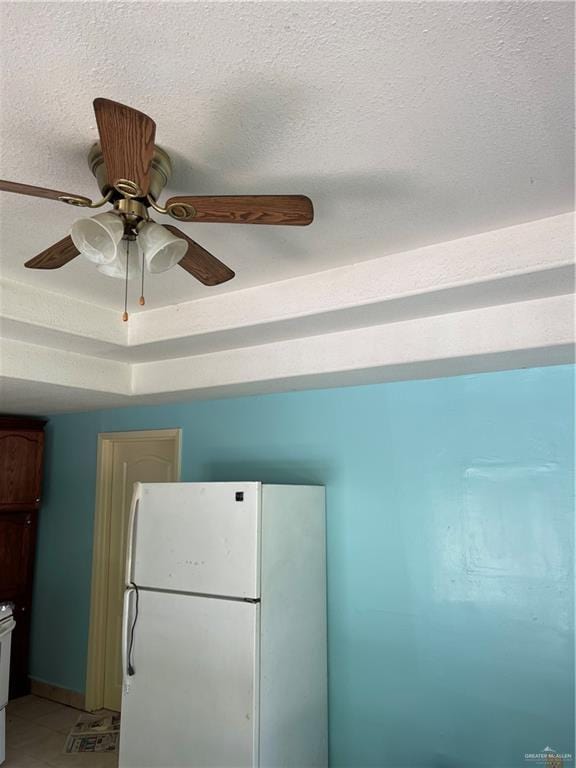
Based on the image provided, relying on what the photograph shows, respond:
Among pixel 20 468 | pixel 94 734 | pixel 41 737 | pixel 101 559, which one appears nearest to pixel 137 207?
pixel 101 559

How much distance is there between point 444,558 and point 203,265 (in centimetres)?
185

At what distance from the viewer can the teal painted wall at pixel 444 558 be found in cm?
239

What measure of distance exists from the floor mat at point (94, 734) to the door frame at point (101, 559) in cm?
15

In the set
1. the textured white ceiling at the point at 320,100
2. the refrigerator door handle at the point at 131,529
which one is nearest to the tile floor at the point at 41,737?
the refrigerator door handle at the point at 131,529

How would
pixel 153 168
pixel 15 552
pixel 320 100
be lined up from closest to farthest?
pixel 320 100
pixel 153 168
pixel 15 552

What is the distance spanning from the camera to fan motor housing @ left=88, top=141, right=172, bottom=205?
1460 millimetres

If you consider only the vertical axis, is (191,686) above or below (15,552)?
below

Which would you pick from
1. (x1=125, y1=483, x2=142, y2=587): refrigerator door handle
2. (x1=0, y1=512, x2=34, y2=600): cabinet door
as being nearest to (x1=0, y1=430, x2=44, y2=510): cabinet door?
(x1=0, y1=512, x2=34, y2=600): cabinet door

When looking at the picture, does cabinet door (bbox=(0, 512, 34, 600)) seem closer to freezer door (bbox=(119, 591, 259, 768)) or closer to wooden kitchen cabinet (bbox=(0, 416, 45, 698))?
wooden kitchen cabinet (bbox=(0, 416, 45, 698))

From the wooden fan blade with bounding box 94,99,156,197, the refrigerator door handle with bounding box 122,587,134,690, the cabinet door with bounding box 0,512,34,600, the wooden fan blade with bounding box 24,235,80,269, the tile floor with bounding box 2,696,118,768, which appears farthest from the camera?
the cabinet door with bounding box 0,512,34,600

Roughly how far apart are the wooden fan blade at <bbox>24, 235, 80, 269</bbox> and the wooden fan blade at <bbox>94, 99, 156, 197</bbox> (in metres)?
0.35

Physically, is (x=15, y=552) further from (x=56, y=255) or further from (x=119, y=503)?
(x=56, y=255)

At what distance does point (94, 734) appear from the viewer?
11.5ft

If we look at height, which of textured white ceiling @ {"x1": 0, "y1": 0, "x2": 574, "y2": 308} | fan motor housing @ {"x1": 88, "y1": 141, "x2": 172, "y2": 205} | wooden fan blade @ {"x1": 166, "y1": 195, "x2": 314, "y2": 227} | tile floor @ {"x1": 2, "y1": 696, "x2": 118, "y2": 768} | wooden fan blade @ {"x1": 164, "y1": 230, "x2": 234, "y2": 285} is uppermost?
textured white ceiling @ {"x1": 0, "y1": 0, "x2": 574, "y2": 308}
